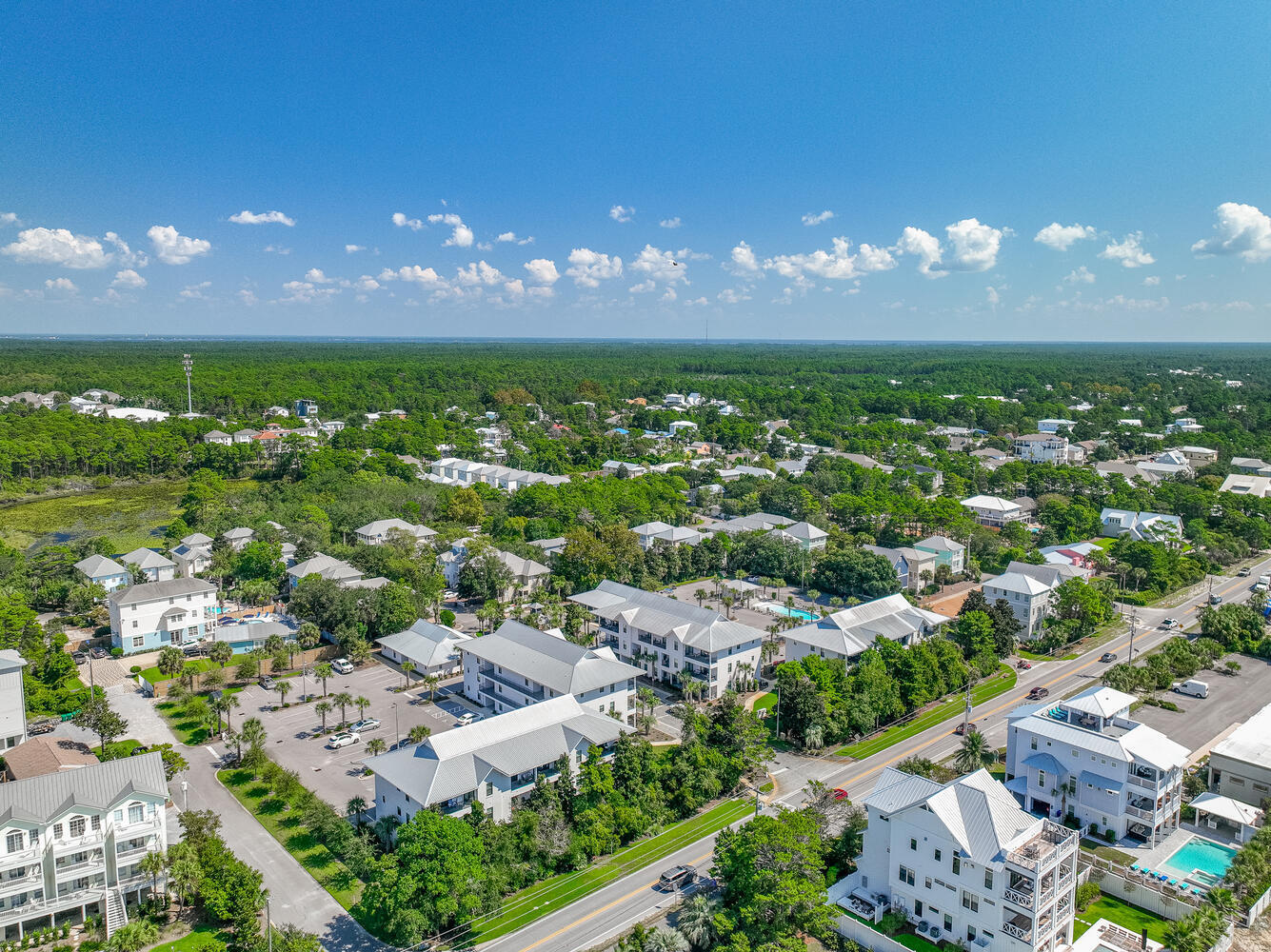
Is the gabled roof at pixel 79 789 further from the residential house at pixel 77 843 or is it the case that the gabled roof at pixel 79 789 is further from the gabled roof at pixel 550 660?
the gabled roof at pixel 550 660

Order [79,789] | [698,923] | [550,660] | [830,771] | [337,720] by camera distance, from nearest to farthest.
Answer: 1. [698,923]
2. [79,789]
3. [830,771]
4. [550,660]
5. [337,720]

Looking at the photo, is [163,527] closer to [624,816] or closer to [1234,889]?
[624,816]

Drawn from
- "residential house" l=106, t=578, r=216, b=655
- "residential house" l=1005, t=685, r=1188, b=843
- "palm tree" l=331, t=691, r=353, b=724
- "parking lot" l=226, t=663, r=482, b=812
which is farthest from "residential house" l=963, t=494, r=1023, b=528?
"residential house" l=106, t=578, r=216, b=655

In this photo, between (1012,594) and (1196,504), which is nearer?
(1012,594)

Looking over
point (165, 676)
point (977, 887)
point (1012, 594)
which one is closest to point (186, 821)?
point (165, 676)

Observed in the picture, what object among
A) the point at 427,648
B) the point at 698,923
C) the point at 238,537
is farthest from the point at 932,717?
the point at 238,537

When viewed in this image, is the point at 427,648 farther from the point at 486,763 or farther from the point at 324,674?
the point at 486,763
